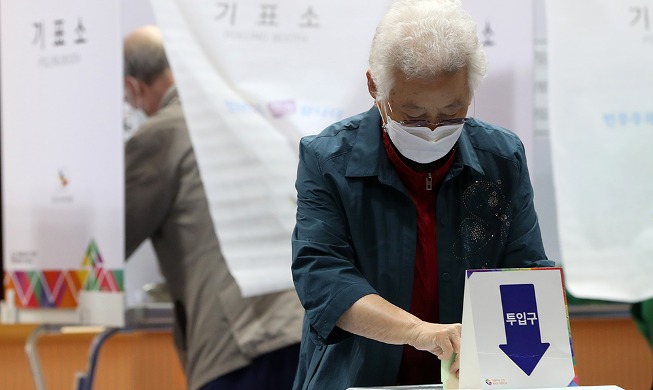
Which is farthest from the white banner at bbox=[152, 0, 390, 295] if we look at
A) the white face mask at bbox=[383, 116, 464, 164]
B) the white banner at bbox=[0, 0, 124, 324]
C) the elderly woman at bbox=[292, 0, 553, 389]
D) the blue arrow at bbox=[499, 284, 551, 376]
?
the blue arrow at bbox=[499, 284, 551, 376]

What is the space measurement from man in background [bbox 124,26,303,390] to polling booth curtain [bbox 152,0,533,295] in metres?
0.12

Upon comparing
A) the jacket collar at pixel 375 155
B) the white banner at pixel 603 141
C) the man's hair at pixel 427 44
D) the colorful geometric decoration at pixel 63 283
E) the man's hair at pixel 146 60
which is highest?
the man's hair at pixel 427 44

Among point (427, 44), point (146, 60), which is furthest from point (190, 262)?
point (427, 44)

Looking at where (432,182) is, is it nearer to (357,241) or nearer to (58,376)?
(357,241)

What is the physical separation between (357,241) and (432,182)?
0.18 metres

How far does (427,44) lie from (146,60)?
1.97 metres

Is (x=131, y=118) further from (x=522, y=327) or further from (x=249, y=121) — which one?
(x=522, y=327)

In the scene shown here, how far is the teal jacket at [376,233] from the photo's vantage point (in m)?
1.82

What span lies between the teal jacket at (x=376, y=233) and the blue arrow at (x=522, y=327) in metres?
0.21

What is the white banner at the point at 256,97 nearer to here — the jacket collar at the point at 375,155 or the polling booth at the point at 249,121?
the polling booth at the point at 249,121

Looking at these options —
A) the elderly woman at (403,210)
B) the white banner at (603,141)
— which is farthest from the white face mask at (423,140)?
the white banner at (603,141)

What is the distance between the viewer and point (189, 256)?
335 centimetres

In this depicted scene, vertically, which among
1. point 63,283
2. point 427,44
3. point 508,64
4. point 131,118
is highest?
point 427,44

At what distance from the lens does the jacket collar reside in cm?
185
